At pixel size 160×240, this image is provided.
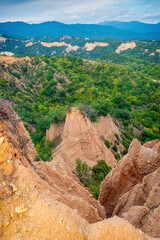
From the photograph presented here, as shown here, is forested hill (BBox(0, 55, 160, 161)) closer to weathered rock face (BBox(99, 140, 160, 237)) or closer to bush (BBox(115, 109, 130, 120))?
bush (BBox(115, 109, 130, 120))

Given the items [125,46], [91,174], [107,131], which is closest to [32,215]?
[91,174]

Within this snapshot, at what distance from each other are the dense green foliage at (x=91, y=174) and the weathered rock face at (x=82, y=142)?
805mm

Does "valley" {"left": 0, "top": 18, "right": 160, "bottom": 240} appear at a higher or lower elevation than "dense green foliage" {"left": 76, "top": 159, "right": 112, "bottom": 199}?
higher

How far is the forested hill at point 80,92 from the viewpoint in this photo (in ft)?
95.9

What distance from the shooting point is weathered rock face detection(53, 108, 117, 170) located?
54.3ft

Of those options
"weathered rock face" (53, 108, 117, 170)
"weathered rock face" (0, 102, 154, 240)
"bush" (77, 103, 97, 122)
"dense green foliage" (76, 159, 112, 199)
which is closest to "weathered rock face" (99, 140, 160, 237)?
"dense green foliage" (76, 159, 112, 199)

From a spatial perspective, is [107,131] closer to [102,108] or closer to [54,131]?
[102,108]

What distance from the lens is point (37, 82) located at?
45875 millimetres

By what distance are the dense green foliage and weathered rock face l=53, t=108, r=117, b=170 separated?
2.64 feet

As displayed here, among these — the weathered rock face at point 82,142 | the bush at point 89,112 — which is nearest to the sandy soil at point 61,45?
the bush at point 89,112

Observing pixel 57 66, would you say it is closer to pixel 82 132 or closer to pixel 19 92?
pixel 19 92

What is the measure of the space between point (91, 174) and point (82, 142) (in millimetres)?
3596

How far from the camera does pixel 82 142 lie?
1733 cm

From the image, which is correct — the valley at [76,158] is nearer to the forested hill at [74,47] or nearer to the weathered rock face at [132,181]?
the weathered rock face at [132,181]
